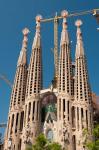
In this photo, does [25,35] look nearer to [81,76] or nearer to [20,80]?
[20,80]

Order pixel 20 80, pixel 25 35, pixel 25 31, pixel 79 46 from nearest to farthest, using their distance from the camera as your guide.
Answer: pixel 79 46 < pixel 20 80 < pixel 25 35 < pixel 25 31

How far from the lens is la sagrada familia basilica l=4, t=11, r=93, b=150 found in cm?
5084

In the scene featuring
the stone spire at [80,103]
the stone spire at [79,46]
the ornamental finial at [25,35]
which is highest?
the ornamental finial at [25,35]

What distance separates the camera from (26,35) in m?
66.6

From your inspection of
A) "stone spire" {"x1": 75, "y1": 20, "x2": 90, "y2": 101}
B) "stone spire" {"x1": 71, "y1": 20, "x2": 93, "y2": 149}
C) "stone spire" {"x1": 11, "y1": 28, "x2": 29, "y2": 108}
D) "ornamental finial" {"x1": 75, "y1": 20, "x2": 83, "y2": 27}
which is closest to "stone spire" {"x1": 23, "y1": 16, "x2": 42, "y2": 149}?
"stone spire" {"x1": 11, "y1": 28, "x2": 29, "y2": 108}

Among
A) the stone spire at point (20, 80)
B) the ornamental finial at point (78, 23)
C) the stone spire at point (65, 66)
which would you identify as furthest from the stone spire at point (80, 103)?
the stone spire at point (20, 80)

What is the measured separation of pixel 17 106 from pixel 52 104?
250 inches

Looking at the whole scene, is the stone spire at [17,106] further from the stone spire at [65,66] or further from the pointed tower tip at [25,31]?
the stone spire at [65,66]

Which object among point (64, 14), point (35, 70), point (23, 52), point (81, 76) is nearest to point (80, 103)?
point (81, 76)

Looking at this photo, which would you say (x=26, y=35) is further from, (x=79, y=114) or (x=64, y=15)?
(x=79, y=114)

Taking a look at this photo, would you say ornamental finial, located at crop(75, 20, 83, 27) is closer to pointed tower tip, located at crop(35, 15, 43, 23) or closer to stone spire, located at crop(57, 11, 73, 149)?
stone spire, located at crop(57, 11, 73, 149)

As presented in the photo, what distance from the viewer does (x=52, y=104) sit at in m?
57.2

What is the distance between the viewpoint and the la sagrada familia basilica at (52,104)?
50.8 meters

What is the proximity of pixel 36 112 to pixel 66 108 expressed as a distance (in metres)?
5.27
